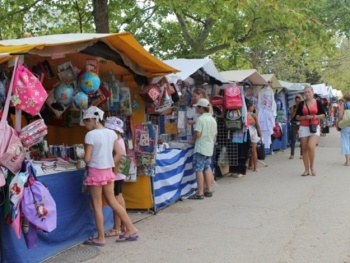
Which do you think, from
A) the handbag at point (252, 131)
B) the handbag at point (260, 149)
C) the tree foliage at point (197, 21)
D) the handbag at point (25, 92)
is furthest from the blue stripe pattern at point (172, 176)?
the tree foliage at point (197, 21)

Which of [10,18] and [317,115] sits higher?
[10,18]

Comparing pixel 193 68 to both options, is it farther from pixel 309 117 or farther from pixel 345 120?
pixel 345 120

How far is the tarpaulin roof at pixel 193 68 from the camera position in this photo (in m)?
7.41

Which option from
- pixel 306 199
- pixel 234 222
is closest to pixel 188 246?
pixel 234 222

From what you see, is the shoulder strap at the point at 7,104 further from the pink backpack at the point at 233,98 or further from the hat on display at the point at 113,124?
the pink backpack at the point at 233,98

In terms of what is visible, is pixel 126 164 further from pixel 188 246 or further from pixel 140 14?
pixel 140 14

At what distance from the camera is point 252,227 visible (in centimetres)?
586

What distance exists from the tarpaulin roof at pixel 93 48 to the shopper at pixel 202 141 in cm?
125

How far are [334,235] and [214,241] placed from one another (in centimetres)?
146

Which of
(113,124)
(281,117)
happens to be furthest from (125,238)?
(281,117)

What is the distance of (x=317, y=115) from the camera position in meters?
9.26

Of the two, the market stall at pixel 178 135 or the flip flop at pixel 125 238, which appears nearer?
the flip flop at pixel 125 238

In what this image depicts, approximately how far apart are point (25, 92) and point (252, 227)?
3341 millimetres

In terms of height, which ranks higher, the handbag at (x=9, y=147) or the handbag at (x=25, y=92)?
the handbag at (x=25, y=92)
